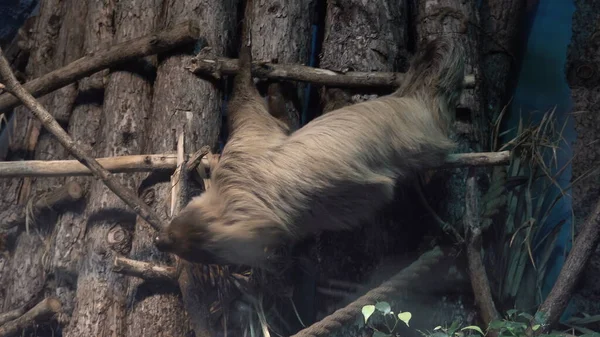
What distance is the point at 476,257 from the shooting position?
13.7 feet

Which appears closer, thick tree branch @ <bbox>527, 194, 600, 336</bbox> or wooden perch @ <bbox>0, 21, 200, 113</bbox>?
thick tree branch @ <bbox>527, 194, 600, 336</bbox>

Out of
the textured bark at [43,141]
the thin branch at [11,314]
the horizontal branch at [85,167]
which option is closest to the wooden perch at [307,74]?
the horizontal branch at [85,167]

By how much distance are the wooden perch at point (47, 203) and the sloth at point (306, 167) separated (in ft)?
4.09

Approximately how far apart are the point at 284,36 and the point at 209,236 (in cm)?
174

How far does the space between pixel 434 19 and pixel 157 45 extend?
209 centimetres

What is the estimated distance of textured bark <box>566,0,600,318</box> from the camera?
4859mm

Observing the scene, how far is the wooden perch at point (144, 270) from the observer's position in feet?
12.6

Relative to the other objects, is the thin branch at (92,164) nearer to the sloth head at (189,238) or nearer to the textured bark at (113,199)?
the sloth head at (189,238)

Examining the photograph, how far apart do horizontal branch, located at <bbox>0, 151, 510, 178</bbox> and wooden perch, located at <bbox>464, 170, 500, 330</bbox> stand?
22cm

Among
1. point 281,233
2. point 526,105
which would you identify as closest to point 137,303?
point 281,233

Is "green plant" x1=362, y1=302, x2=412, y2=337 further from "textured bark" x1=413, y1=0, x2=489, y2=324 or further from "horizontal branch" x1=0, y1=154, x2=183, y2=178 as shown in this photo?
"horizontal branch" x1=0, y1=154, x2=183, y2=178

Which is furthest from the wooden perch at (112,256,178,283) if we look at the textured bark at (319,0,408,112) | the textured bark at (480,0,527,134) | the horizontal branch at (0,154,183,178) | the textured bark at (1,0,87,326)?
the textured bark at (480,0,527,134)

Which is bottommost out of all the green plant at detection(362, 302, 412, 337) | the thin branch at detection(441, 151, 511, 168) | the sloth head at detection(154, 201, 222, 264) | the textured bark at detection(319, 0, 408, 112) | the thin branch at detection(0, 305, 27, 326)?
the thin branch at detection(0, 305, 27, 326)

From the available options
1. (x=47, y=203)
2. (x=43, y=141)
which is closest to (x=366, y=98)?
(x=47, y=203)
